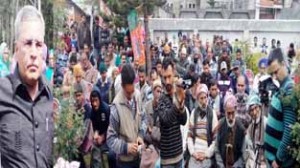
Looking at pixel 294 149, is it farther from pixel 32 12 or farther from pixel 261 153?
pixel 32 12

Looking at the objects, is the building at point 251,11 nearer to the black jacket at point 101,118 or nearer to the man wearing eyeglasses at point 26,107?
the black jacket at point 101,118

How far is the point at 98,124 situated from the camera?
733 centimetres

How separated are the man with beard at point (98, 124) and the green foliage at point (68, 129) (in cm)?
20

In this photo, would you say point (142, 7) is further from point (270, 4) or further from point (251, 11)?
point (270, 4)

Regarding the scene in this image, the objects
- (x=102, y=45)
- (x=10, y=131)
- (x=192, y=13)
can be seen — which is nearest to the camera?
(x=10, y=131)

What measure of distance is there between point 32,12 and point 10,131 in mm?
552

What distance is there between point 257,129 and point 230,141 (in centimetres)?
57

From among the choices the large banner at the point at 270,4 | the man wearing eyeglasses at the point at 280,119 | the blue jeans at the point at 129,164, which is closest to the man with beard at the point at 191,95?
the man wearing eyeglasses at the point at 280,119

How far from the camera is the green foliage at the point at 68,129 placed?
673cm

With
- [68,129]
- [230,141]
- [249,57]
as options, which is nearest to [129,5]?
[249,57]

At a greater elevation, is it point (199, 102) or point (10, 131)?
point (10, 131)

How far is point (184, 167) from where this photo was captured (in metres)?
6.88

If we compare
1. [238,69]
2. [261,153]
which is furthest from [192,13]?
[261,153]

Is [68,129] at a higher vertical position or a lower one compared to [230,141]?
higher
